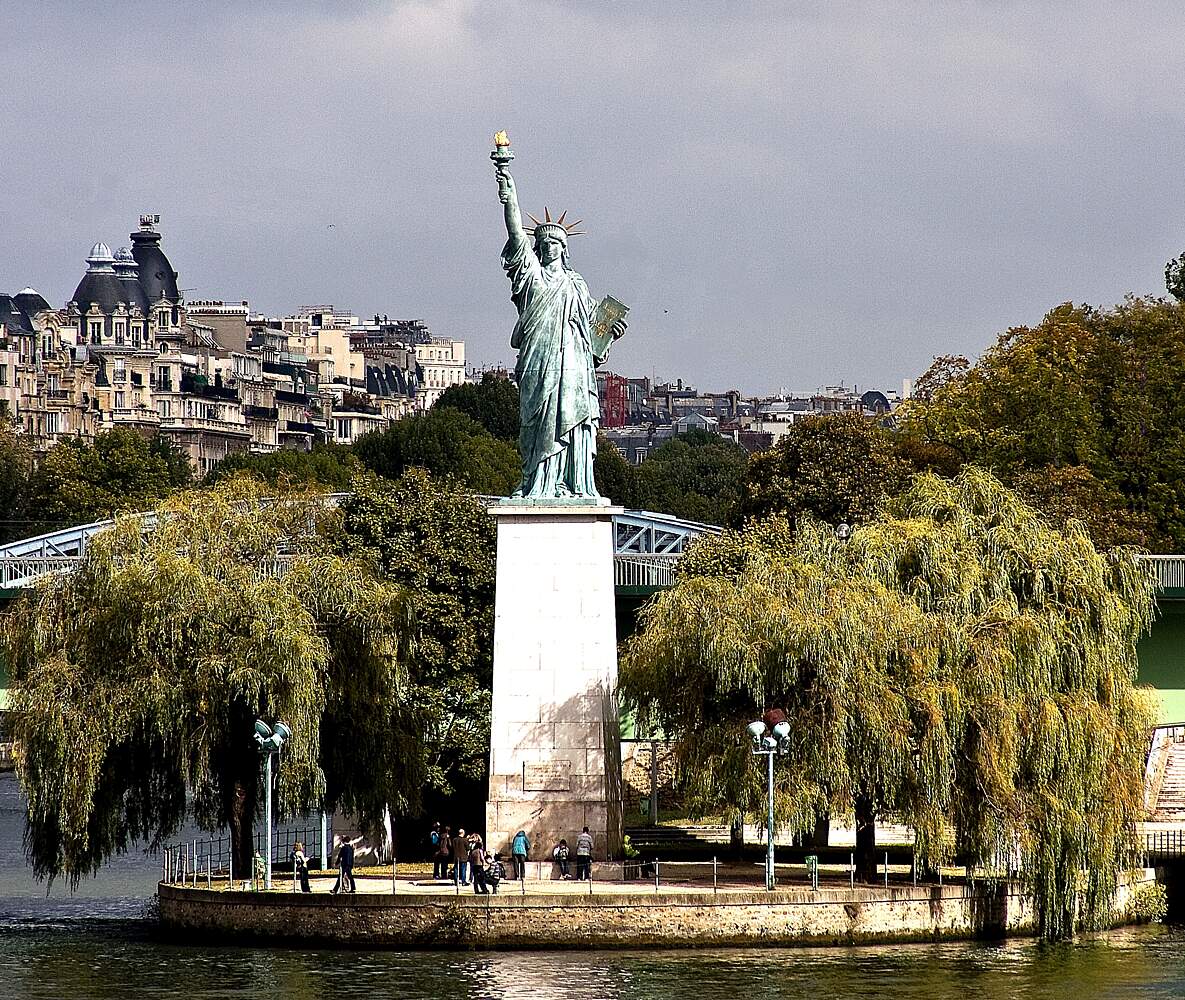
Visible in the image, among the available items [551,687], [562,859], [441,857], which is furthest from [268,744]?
[562,859]

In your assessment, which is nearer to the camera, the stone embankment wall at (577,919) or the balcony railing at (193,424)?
the stone embankment wall at (577,919)

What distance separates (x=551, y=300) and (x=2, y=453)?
82457 millimetres

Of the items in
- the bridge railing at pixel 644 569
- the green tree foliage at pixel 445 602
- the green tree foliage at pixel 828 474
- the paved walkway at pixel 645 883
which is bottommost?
the paved walkway at pixel 645 883

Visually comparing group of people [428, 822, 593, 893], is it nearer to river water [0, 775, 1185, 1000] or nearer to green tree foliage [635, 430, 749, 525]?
river water [0, 775, 1185, 1000]

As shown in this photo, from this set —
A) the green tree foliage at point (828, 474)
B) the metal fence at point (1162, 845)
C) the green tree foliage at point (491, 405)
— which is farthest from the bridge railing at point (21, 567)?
the green tree foliage at point (491, 405)

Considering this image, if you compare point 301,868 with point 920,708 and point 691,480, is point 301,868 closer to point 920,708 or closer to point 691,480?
point 920,708

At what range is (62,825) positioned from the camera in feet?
145

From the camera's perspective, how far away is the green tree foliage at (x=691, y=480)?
469ft

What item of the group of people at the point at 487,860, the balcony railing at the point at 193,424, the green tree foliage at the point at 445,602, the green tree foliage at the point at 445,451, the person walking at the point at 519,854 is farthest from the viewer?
the balcony railing at the point at 193,424

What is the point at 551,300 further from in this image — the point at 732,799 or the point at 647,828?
the point at 647,828

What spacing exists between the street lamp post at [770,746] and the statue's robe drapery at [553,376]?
505cm

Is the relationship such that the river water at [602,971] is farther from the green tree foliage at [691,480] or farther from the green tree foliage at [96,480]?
the green tree foliage at [691,480]

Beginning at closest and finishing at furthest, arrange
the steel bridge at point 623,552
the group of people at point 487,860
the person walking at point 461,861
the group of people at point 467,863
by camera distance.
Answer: the group of people at point 467,863 < the group of people at point 487,860 < the person walking at point 461,861 < the steel bridge at point 623,552

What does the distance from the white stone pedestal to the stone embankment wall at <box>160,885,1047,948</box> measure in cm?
346
